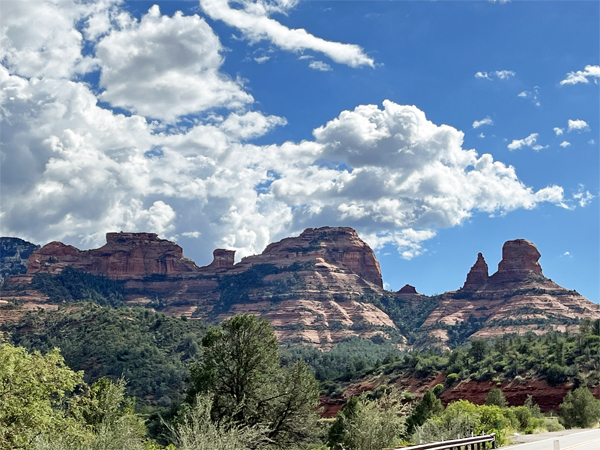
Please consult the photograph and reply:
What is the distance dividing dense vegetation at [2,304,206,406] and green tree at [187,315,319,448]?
57317mm

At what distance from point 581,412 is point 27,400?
135 ft

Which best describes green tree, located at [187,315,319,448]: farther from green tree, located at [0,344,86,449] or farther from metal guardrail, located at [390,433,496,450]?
green tree, located at [0,344,86,449]

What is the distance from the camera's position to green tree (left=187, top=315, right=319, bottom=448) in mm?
29328

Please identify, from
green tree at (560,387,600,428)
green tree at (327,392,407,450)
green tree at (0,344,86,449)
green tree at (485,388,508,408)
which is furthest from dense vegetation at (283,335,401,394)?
green tree at (0,344,86,449)

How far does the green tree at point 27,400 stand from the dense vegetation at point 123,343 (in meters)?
66.2

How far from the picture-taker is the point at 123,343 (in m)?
106

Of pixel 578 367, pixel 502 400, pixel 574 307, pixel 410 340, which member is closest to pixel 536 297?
pixel 574 307

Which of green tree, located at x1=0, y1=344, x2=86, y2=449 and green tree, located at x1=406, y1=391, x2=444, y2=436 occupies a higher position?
green tree, located at x1=0, y1=344, x2=86, y2=449

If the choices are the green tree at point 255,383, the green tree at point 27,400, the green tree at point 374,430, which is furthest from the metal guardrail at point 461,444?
the green tree at point 27,400

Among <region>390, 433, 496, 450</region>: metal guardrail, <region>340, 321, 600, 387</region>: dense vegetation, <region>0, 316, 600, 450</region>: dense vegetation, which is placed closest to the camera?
<region>0, 316, 600, 450</region>: dense vegetation

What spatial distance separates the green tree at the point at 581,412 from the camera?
4634 cm

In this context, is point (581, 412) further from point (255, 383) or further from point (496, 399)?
point (255, 383)

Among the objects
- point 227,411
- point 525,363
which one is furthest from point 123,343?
point 227,411

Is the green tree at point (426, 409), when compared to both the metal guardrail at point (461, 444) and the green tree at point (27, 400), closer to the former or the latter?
the metal guardrail at point (461, 444)
